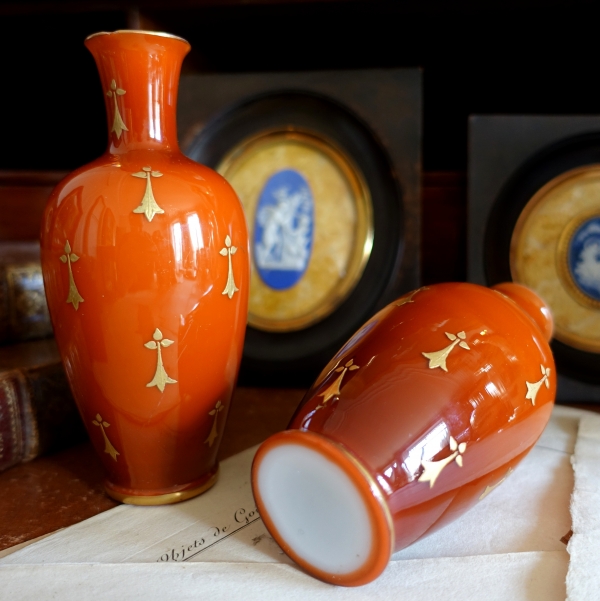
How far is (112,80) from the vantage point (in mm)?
436

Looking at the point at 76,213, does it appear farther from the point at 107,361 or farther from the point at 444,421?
the point at 444,421

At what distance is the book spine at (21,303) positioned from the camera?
2.08 feet

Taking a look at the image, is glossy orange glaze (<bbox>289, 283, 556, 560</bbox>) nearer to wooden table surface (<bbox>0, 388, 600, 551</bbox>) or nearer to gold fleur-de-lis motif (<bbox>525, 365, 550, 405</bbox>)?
gold fleur-de-lis motif (<bbox>525, 365, 550, 405</bbox>)

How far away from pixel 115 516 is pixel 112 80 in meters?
0.31

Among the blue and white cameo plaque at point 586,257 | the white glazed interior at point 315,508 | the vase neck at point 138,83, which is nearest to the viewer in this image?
the white glazed interior at point 315,508

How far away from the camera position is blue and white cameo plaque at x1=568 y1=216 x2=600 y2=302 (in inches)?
24.9

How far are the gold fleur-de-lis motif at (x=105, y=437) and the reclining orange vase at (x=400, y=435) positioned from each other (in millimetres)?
145

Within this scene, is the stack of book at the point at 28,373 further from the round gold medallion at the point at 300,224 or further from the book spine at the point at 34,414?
the round gold medallion at the point at 300,224

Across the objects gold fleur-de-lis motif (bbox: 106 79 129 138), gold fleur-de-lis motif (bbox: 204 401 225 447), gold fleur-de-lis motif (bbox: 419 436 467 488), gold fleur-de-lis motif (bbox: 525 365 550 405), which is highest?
gold fleur-de-lis motif (bbox: 106 79 129 138)

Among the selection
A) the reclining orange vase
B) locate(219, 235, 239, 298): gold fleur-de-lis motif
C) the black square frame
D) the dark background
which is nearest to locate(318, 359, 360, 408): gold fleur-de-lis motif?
the reclining orange vase

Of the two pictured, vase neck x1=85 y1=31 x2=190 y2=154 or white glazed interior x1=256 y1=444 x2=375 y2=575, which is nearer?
white glazed interior x1=256 y1=444 x2=375 y2=575

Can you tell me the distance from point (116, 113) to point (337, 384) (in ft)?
0.83

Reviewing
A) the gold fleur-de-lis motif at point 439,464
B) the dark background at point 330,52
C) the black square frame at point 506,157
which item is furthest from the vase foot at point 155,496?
the dark background at point 330,52

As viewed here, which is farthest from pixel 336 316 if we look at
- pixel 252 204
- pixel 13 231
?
pixel 13 231
